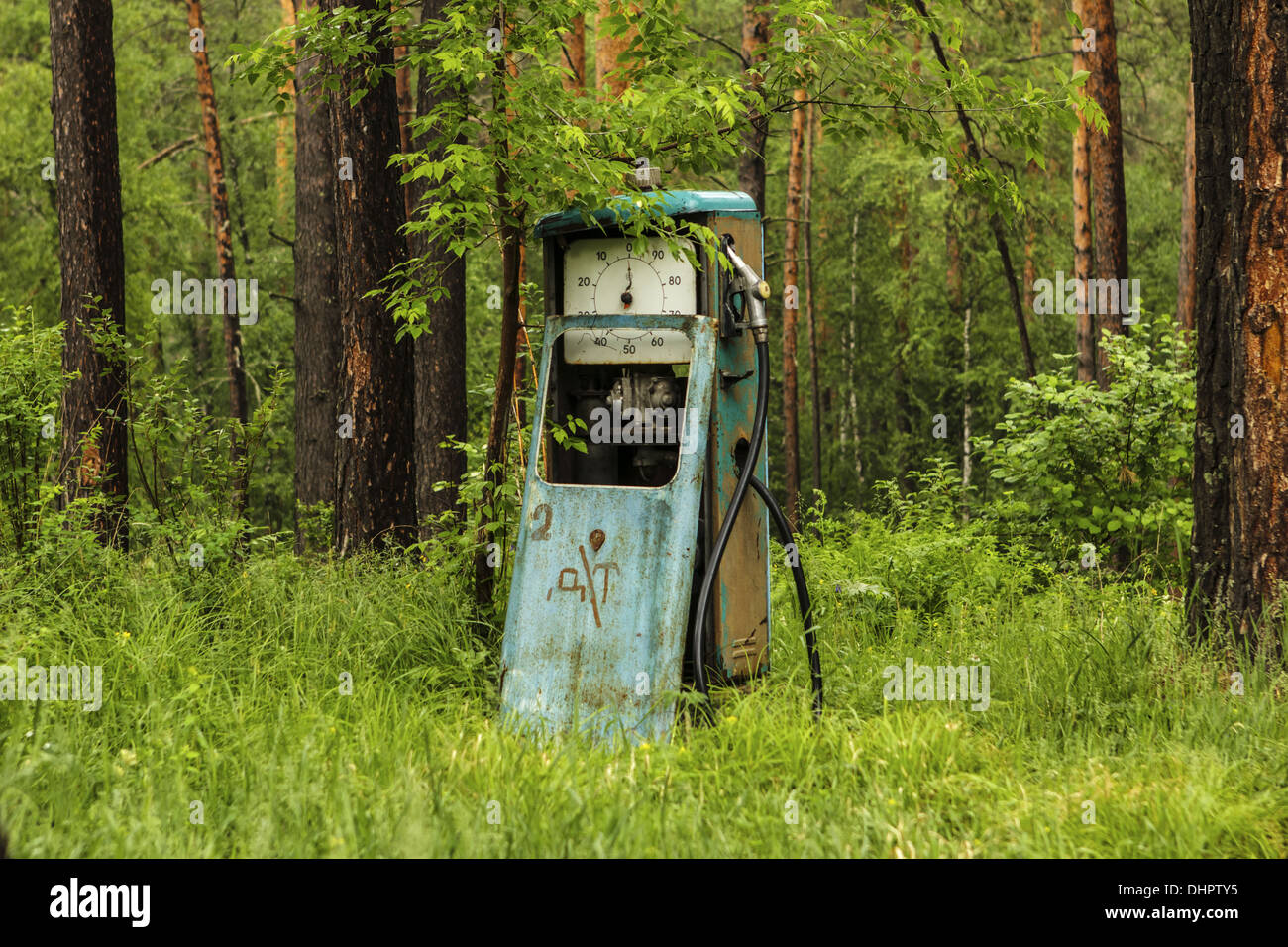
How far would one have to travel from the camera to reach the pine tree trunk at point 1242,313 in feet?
13.5

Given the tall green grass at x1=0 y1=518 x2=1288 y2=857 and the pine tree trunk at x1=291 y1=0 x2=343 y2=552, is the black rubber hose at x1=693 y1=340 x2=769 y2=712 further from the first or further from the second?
the pine tree trunk at x1=291 y1=0 x2=343 y2=552

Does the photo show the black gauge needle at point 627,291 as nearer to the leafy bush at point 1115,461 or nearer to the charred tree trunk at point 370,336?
the charred tree trunk at point 370,336

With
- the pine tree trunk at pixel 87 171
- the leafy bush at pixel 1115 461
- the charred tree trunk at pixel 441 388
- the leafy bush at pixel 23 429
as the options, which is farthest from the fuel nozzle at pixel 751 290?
the charred tree trunk at pixel 441 388

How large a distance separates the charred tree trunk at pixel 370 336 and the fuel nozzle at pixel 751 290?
102 inches

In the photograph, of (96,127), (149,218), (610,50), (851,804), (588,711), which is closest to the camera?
(851,804)

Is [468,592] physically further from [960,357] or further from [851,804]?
[960,357]

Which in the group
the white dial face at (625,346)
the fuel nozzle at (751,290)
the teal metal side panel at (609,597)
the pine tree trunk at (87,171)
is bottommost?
the teal metal side panel at (609,597)

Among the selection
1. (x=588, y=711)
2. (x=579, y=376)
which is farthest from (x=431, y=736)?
(x=579, y=376)

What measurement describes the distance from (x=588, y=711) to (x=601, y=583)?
1.47 ft

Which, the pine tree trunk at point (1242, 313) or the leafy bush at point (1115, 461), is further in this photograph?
the leafy bush at point (1115, 461)

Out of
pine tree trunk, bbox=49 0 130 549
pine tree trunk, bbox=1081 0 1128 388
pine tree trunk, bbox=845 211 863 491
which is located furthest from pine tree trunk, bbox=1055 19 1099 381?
pine tree trunk, bbox=845 211 863 491
